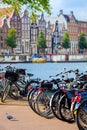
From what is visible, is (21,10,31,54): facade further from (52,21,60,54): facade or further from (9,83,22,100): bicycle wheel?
(9,83,22,100): bicycle wheel

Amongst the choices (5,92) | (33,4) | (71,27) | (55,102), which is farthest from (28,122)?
(71,27)

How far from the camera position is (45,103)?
7398mm

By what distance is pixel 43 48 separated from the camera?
88562 mm

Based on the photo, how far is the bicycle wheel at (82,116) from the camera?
5691 mm

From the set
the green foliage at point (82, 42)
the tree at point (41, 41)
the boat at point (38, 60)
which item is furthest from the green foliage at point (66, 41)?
the boat at point (38, 60)

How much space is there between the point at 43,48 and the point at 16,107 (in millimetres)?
79692

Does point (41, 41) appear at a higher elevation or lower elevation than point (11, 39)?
lower

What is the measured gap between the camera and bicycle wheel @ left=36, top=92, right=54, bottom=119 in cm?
737

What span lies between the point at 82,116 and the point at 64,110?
948 mm

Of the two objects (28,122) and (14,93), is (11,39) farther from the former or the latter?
(28,122)

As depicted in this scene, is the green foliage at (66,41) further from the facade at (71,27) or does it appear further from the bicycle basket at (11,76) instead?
the bicycle basket at (11,76)

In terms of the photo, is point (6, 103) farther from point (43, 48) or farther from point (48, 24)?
point (48, 24)

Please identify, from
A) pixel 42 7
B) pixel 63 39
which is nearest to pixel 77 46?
pixel 63 39

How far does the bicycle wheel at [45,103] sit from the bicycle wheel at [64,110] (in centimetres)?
62
